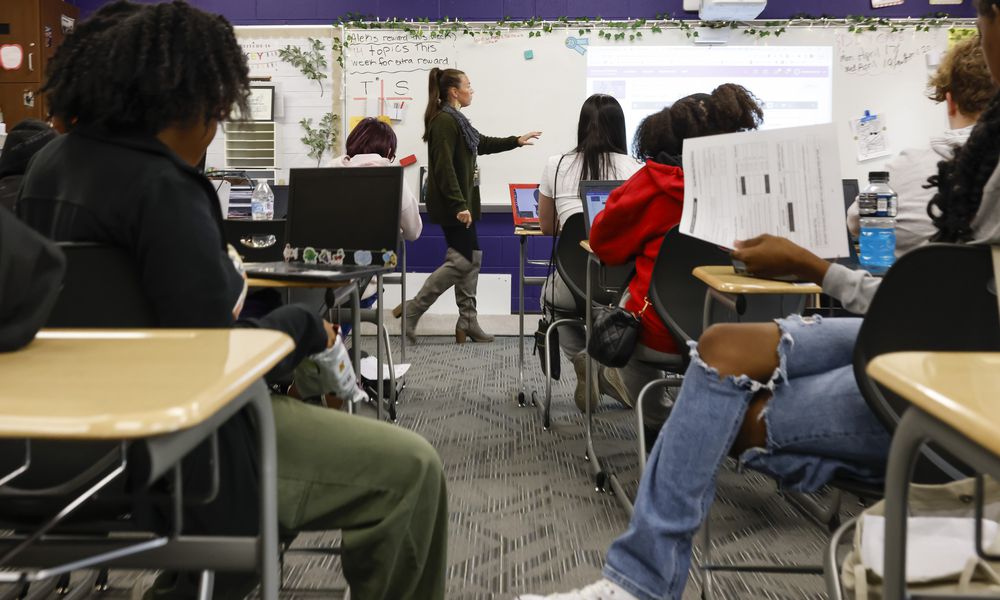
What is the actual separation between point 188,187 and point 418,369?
2.95 m

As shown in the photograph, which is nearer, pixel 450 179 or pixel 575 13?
pixel 450 179

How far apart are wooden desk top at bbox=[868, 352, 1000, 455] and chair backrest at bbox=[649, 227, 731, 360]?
43.5 inches

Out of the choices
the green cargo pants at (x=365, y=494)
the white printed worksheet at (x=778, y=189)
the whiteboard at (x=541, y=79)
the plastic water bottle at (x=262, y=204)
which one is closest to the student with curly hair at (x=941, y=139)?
the white printed worksheet at (x=778, y=189)

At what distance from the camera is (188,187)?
918 mm

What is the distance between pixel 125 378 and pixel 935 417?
2.02 feet

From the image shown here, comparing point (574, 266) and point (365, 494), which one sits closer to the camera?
point (365, 494)

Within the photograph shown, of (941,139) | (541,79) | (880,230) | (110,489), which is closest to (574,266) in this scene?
→ (880,230)

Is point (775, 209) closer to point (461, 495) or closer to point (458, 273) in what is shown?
point (461, 495)

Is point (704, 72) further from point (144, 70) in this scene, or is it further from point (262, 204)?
point (144, 70)

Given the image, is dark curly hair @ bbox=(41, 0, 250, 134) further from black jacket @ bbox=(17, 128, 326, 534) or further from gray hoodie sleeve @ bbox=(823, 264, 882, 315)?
gray hoodie sleeve @ bbox=(823, 264, 882, 315)

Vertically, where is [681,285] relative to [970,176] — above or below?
below

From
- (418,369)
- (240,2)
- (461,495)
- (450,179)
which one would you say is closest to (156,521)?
(461,495)

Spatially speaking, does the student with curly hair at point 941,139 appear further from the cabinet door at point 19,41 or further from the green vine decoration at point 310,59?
the cabinet door at point 19,41

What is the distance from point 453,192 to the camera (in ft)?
14.4
